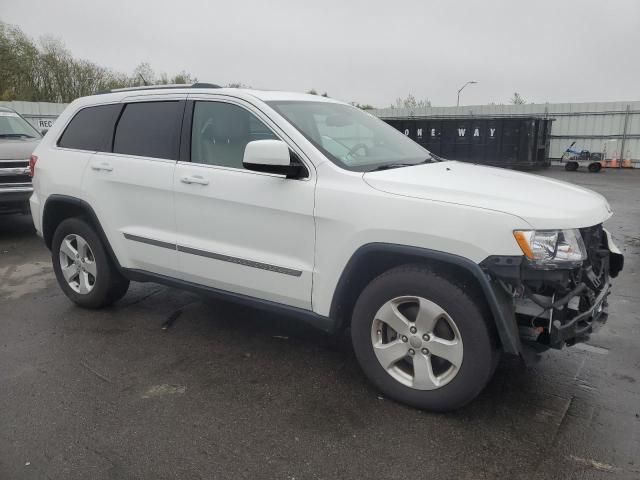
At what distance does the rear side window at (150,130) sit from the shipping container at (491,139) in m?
20.1

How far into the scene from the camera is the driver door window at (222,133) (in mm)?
3715

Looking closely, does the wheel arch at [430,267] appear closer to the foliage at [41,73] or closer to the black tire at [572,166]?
the black tire at [572,166]

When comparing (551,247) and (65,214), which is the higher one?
(551,247)

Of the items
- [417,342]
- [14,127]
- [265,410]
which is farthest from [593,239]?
[14,127]

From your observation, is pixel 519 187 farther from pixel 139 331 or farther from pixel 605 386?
pixel 139 331

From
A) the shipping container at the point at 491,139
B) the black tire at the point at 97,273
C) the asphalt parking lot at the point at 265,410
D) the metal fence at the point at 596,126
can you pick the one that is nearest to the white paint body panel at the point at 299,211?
the black tire at the point at 97,273

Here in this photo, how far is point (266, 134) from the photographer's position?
3641mm

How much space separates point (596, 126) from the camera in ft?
84.0

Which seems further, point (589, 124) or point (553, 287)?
point (589, 124)

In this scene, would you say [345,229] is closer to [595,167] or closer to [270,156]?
[270,156]

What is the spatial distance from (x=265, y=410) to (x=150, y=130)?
2356 mm

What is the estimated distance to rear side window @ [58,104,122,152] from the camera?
4527 mm

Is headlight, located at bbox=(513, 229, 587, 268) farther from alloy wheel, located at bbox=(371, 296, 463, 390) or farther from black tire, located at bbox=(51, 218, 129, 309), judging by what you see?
black tire, located at bbox=(51, 218, 129, 309)

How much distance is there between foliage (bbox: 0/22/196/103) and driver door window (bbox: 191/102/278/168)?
110ft
